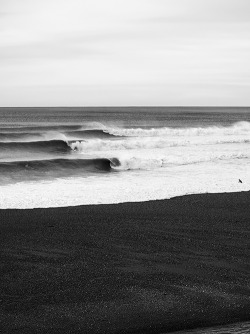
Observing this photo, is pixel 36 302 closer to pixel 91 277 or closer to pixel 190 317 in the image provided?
pixel 91 277

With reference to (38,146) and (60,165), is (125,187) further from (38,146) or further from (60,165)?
(38,146)

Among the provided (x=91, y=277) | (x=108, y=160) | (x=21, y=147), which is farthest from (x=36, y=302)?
(x=21, y=147)

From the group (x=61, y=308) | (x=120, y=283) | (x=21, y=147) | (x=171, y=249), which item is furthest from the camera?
(x=21, y=147)

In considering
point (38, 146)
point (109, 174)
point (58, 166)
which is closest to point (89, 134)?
point (38, 146)

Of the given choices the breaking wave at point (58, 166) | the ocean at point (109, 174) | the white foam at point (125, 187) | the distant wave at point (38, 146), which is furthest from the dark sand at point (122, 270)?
the distant wave at point (38, 146)

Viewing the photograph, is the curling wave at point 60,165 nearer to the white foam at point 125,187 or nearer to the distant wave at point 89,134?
the white foam at point 125,187

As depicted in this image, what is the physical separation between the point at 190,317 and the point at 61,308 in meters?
Result: 1.26

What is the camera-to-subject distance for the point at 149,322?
4828mm

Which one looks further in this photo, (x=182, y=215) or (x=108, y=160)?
(x=108, y=160)

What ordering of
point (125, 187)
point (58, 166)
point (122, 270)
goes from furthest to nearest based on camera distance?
point (58, 166) → point (125, 187) → point (122, 270)

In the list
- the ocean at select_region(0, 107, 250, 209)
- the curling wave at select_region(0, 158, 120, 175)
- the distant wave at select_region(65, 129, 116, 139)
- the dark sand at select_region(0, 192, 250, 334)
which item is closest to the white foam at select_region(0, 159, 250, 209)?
the ocean at select_region(0, 107, 250, 209)

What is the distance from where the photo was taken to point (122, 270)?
612 cm

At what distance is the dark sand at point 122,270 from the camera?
193 inches

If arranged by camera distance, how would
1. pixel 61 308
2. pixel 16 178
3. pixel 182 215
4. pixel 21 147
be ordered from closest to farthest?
pixel 61 308, pixel 182 215, pixel 16 178, pixel 21 147
